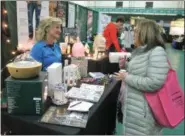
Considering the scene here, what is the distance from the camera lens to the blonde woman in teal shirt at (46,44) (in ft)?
7.76

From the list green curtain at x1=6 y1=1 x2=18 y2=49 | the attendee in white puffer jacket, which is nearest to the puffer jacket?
the attendee in white puffer jacket

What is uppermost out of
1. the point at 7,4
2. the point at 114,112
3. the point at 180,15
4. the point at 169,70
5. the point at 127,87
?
the point at 180,15

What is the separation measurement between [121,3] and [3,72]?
16.8m

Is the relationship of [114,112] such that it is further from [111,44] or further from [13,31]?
[111,44]

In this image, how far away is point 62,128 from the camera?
1355 mm

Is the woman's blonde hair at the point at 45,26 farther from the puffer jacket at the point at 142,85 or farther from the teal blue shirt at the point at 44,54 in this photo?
the puffer jacket at the point at 142,85

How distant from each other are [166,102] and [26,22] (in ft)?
10.1

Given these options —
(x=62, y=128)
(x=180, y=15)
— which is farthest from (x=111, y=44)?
(x=180, y=15)

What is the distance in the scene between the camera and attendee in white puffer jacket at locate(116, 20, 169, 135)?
1.65 metres

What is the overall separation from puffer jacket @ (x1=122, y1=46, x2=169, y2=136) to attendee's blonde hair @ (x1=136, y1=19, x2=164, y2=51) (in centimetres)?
6

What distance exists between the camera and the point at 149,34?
5.63 feet

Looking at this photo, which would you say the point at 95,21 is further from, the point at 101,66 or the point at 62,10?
the point at 101,66

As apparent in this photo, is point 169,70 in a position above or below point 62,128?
above

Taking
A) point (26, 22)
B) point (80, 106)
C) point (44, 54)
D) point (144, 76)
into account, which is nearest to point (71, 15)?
point (26, 22)
